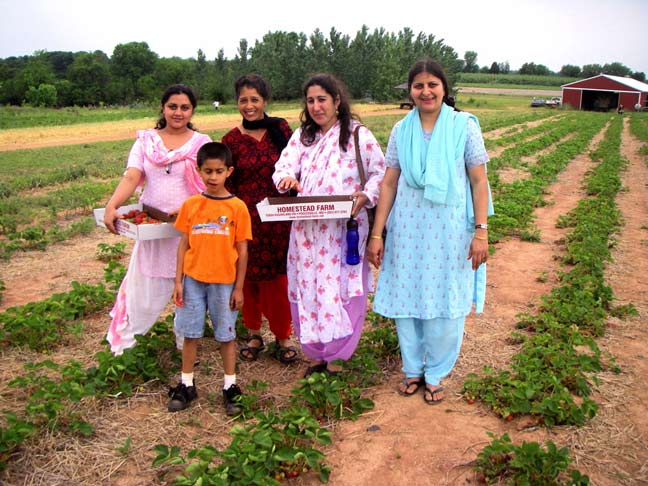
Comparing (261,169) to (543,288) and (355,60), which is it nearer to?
(543,288)

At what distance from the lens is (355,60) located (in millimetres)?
58812

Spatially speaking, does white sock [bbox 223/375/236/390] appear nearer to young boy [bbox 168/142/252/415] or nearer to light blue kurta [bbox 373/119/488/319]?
young boy [bbox 168/142/252/415]

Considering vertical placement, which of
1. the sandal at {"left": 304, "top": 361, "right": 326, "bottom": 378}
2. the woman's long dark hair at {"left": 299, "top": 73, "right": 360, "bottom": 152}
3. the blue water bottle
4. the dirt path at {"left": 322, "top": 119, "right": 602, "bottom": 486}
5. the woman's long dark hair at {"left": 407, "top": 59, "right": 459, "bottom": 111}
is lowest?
the dirt path at {"left": 322, "top": 119, "right": 602, "bottom": 486}

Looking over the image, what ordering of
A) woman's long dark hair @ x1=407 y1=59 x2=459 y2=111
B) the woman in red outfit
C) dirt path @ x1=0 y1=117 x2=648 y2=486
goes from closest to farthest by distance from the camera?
dirt path @ x1=0 y1=117 x2=648 y2=486, woman's long dark hair @ x1=407 y1=59 x2=459 y2=111, the woman in red outfit

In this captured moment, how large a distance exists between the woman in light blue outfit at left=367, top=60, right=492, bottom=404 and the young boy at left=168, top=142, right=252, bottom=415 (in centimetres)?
83

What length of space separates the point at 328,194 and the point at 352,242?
317 mm

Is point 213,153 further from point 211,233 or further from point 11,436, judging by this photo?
point 11,436

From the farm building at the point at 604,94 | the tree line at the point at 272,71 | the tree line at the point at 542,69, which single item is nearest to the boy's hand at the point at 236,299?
the tree line at the point at 272,71

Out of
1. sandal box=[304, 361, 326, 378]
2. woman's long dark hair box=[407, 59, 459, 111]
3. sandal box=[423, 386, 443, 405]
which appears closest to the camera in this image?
woman's long dark hair box=[407, 59, 459, 111]

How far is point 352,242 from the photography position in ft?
11.1

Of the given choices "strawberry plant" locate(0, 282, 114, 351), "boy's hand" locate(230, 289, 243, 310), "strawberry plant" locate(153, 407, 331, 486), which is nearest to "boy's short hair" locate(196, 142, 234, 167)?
"boy's hand" locate(230, 289, 243, 310)

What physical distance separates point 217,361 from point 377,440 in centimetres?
142

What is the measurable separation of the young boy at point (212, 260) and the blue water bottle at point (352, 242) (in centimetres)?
58

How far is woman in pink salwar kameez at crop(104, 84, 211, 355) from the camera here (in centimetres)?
352
